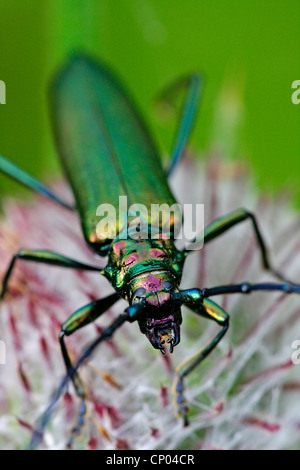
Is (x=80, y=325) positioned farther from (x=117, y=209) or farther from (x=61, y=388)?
(x=117, y=209)

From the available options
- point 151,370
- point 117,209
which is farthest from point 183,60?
point 151,370

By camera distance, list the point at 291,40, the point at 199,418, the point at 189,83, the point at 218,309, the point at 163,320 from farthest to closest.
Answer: the point at 291,40, the point at 189,83, the point at 199,418, the point at 218,309, the point at 163,320

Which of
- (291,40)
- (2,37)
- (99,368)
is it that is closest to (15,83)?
(2,37)

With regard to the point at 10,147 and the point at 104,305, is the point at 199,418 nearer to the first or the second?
the point at 104,305

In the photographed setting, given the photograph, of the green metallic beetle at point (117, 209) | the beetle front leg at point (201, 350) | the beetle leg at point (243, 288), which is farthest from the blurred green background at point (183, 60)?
the beetle front leg at point (201, 350)

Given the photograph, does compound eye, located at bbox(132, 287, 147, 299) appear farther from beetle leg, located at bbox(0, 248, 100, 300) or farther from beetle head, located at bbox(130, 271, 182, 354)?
beetle leg, located at bbox(0, 248, 100, 300)

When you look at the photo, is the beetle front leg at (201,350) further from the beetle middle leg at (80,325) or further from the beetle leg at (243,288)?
the beetle middle leg at (80,325)

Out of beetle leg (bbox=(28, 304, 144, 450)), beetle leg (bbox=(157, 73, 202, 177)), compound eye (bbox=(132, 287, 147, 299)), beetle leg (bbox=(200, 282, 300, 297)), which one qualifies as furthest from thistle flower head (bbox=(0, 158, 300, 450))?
beetle leg (bbox=(157, 73, 202, 177))
